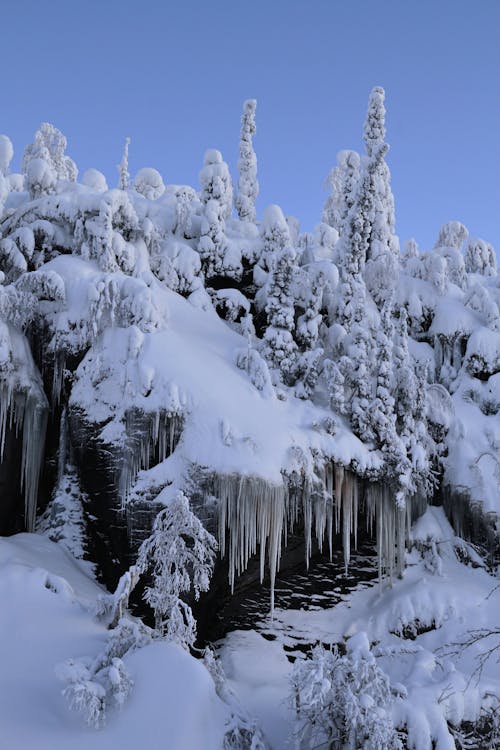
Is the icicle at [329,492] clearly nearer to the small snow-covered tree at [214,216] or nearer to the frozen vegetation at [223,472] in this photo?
the frozen vegetation at [223,472]

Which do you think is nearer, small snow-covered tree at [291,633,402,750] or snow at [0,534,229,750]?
snow at [0,534,229,750]

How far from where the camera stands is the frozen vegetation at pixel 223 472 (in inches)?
392

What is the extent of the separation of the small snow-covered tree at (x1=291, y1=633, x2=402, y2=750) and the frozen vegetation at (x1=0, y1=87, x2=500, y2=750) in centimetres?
4

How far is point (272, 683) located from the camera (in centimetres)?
1378

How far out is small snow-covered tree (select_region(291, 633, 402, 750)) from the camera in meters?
9.43

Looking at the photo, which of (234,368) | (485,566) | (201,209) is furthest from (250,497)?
(201,209)

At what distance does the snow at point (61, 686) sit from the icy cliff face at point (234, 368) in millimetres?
3731

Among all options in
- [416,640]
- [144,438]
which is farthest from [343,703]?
[144,438]

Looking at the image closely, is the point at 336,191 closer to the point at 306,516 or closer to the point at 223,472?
the point at 306,516

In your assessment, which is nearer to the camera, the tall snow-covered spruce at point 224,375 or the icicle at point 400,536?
the tall snow-covered spruce at point 224,375

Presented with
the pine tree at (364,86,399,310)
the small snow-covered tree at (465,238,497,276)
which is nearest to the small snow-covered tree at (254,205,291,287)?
the pine tree at (364,86,399,310)

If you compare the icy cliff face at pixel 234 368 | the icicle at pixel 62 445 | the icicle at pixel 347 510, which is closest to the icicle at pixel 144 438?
the icy cliff face at pixel 234 368

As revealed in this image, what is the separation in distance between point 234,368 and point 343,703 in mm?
9381

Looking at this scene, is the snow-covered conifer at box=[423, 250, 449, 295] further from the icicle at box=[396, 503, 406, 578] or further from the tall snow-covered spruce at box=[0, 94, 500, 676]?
the icicle at box=[396, 503, 406, 578]
